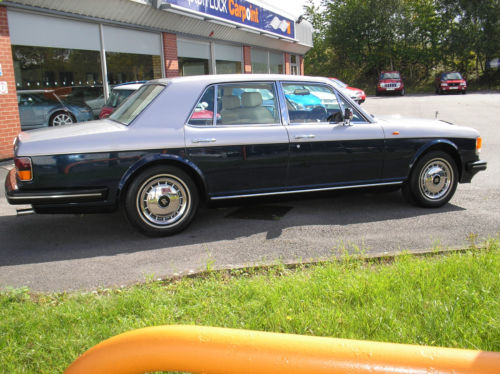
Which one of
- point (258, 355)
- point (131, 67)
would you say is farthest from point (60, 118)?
point (258, 355)

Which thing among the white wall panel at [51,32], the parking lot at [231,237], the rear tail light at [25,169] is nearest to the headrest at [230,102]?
the parking lot at [231,237]

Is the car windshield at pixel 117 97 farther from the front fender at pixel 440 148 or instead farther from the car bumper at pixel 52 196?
the front fender at pixel 440 148

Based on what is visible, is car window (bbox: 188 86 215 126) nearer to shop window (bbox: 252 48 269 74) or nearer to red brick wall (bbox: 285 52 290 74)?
shop window (bbox: 252 48 269 74)

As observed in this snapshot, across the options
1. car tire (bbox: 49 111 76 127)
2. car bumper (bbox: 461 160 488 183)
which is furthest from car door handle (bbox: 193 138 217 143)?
car tire (bbox: 49 111 76 127)

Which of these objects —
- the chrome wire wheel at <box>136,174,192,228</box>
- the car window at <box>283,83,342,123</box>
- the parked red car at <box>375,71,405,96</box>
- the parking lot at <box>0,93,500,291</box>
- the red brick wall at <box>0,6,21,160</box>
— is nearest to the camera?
the parking lot at <box>0,93,500,291</box>

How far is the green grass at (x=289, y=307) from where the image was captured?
295 cm

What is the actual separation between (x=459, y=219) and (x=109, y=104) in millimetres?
8057

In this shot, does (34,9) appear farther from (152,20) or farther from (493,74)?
(493,74)

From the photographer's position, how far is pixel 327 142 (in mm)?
5535

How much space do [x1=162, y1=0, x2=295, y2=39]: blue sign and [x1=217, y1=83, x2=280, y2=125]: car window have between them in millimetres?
10558

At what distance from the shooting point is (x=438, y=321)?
10.0ft

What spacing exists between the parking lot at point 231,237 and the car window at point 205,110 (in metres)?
0.93

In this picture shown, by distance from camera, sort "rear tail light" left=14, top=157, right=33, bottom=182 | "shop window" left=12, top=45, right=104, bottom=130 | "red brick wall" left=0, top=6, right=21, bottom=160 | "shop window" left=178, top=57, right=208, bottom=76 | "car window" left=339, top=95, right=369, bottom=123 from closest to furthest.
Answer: "rear tail light" left=14, top=157, right=33, bottom=182
"car window" left=339, top=95, right=369, bottom=123
"red brick wall" left=0, top=6, right=21, bottom=160
"shop window" left=12, top=45, right=104, bottom=130
"shop window" left=178, top=57, right=208, bottom=76

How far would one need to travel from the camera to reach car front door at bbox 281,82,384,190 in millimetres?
5461
